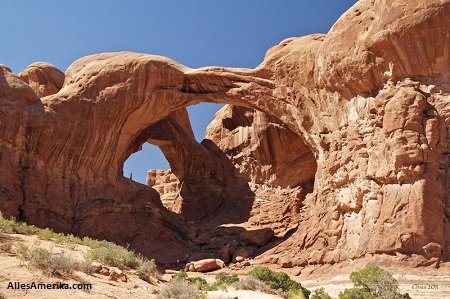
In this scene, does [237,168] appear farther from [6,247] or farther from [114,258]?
[6,247]

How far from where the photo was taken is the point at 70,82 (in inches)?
1109

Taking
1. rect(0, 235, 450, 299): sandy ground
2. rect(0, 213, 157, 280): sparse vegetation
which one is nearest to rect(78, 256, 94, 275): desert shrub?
rect(0, 213, 157, 280): sparse vegetation

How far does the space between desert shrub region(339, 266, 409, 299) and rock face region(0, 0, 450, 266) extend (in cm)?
403

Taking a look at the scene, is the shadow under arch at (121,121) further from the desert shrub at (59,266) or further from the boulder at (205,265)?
the desert shrub at (59,266)

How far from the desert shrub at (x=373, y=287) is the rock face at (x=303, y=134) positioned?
4034 millimetres

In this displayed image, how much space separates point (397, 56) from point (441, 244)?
6.91m

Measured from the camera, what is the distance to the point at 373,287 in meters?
14.7

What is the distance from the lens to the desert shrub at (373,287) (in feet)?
45.3

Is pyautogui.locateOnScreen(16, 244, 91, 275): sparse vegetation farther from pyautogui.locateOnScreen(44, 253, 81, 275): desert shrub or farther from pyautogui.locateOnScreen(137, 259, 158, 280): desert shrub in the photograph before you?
pyautogui.locateOnScreen(137, 259, 158, 280): desert shrub

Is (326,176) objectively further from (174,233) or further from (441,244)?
(174,233)

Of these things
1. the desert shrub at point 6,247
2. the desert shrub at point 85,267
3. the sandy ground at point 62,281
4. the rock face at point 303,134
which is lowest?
the sandy ground at point 62,281

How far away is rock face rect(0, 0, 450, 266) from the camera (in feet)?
65.2

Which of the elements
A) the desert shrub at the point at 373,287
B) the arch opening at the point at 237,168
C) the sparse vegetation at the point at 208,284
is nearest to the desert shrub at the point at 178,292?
the sparse vegetation at the point at 208,284

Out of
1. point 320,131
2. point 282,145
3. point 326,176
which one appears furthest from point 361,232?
point 282,145
